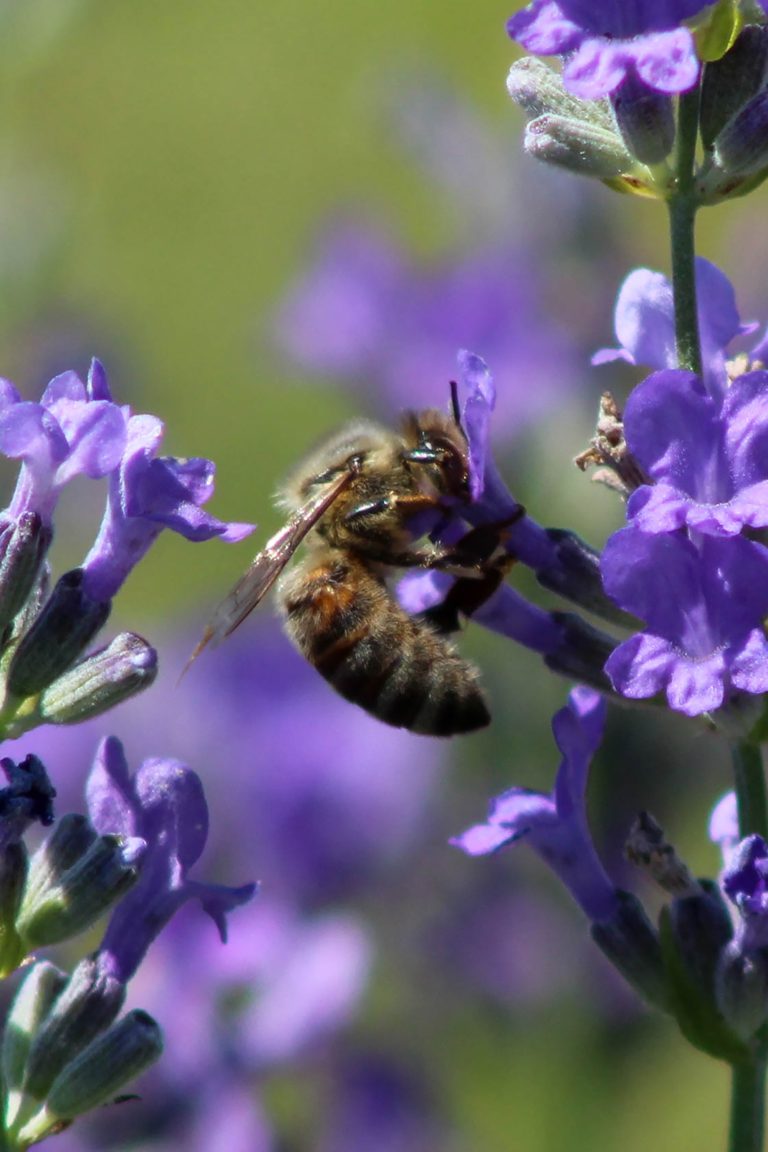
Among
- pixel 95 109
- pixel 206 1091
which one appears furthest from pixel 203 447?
pixel 206 1091

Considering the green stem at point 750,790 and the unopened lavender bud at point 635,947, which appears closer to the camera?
the green stem at point 750,790

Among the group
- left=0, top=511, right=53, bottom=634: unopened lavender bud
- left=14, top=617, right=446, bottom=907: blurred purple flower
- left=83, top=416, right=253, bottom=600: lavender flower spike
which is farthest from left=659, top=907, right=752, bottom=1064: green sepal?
left=14, top=617, right=446, bottom=907: blurred purple flower

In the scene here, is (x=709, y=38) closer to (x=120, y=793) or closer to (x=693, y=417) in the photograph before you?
(x=693, y=417)

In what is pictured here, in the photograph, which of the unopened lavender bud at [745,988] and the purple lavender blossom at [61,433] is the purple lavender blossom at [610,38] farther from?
the unopened lavender bud at [745,988]

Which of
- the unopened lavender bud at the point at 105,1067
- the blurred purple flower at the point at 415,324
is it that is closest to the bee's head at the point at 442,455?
the unopened lavender bud at the point at 105,1067

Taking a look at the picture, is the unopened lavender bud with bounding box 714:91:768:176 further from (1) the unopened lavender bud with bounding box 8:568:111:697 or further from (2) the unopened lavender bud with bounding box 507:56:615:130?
(1) the unopened lavender bud with bounding box 8:568:111:697

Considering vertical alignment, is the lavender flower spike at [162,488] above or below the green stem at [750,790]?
above

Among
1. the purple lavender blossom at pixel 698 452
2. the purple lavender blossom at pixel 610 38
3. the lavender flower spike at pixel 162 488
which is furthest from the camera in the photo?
the lavender flower spike at pixel 162 488
